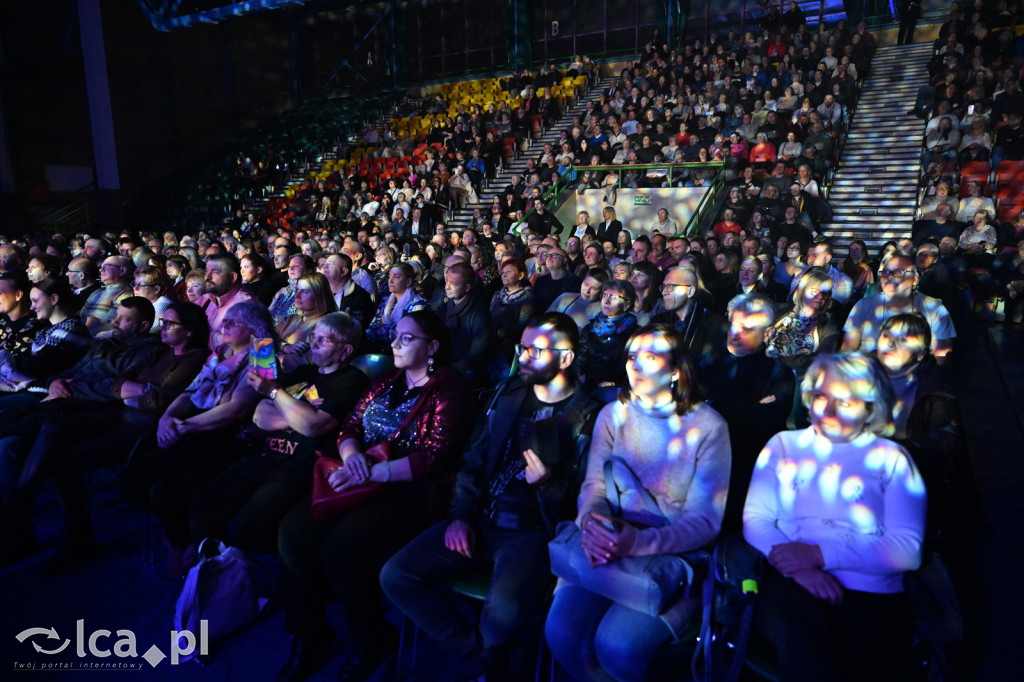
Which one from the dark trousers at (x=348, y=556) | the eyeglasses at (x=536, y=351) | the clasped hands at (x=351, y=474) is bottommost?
the dark trousers at (x=348, y=556)

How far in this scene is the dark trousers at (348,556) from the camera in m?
2.22

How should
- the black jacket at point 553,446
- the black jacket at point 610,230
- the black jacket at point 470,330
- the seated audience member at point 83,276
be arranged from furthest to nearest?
the black jacket at point 610,230
the seated audience member at point 83,276
the black jacket at point 470,330
the black jacket at point 553,446

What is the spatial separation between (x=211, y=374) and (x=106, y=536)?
1.20 m

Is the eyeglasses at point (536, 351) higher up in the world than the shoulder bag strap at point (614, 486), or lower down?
higher up

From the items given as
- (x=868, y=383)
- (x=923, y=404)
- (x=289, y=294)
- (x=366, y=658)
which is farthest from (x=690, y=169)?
(x=366, y=658)

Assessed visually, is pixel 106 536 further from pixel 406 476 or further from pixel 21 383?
pixel 406 476

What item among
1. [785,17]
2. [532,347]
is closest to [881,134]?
[785,17]

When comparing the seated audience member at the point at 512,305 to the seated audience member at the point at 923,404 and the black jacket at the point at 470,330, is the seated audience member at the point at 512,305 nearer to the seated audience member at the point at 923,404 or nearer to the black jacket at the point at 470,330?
the black jacket at the point at 470,330

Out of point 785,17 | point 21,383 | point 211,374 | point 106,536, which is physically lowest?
point 106,536

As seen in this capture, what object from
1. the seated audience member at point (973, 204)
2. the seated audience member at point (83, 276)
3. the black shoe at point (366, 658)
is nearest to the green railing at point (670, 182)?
the seated audience member at point (973, 204)

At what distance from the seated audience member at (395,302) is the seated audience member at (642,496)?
262cm

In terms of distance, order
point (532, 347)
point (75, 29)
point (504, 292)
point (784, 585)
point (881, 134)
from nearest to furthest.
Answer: point (784, 585), point (532, 347), point (504, 292), point (881, 134), point (75, 29)

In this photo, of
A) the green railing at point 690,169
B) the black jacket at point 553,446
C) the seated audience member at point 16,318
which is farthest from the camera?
the green railing at point 690,169

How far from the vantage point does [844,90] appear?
1091 centimetres
